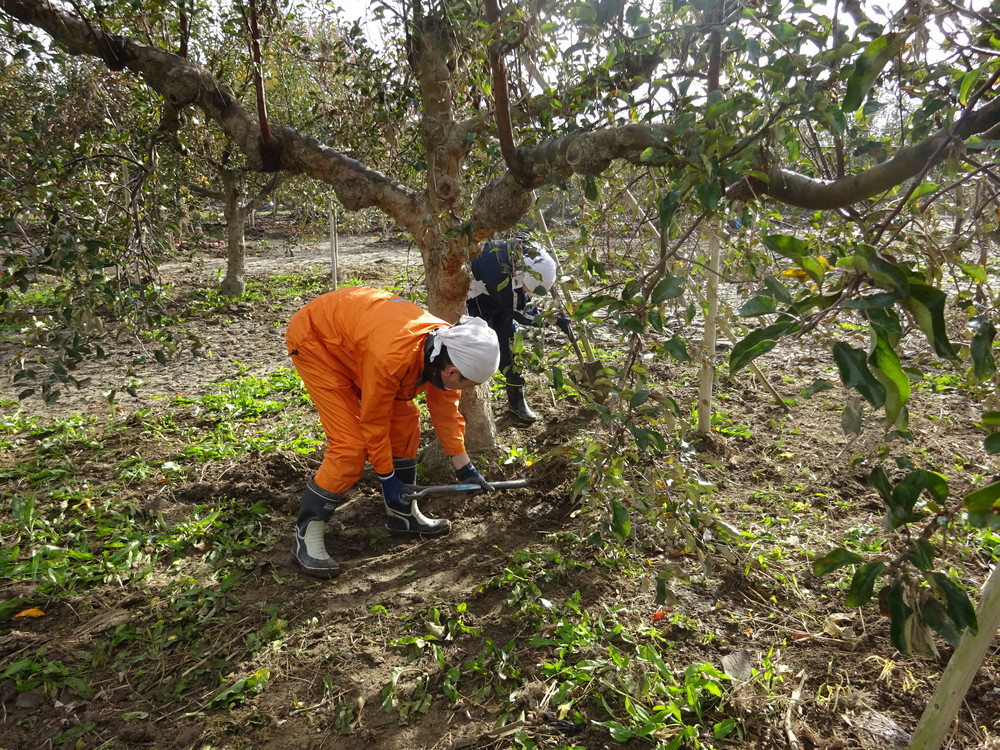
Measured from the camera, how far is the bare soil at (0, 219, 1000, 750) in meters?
2.21

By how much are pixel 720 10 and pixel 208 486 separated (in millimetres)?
3479

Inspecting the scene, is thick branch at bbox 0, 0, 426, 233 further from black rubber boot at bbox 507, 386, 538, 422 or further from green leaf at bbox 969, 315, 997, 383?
green leaf at bbox 969, 315, 997, 383

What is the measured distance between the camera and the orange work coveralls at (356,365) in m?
2.84

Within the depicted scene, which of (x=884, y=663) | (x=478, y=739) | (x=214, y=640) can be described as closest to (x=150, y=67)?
(x=214, y=640)

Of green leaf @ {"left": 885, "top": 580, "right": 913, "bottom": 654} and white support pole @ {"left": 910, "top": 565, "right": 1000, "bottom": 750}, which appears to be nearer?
green leaf @ {"left": 885, "top": 580, "right": 913, "bottom": 654}

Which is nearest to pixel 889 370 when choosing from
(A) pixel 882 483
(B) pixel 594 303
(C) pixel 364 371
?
(A) pixel 882 483

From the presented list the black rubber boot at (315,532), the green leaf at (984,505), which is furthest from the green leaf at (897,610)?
the black rubber boot at (315,532)

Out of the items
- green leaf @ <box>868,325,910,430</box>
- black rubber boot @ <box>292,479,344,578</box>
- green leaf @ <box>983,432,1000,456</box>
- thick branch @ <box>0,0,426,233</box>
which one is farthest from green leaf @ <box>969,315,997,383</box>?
thick branch @ <box>0,0,426,233</box>

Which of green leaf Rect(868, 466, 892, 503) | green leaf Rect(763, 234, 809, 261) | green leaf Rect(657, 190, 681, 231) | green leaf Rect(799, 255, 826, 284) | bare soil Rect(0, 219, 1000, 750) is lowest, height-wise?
bare soil Rect(0, 219, 1000, 750)

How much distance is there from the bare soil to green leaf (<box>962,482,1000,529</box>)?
3.08 feet

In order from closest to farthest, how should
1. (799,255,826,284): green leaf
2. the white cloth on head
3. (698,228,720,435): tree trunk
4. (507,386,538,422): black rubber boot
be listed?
(799,255,826,284): green leaf
the white cloth on head
(698,228,720,435): tree trunk
(507,386,538,422): black rubber boot

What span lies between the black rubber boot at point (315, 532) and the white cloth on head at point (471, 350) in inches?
36.0

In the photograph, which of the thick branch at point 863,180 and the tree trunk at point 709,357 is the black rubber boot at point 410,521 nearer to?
the tree trunk at point 709,357

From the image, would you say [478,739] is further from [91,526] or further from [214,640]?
[91,526]
